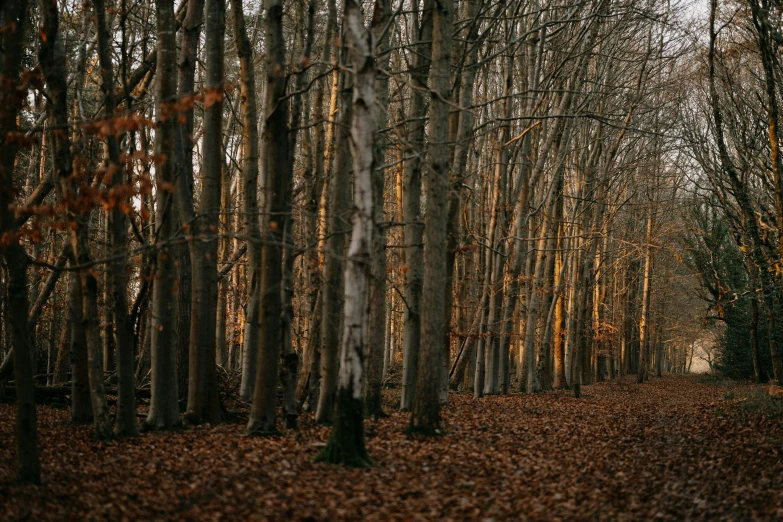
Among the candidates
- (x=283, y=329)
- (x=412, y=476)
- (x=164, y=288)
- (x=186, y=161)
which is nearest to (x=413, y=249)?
(x=283, y=329)

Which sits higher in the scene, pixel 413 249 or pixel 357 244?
pixel 413 249

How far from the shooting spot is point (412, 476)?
27.2ft

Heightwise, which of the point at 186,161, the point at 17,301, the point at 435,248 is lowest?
the point at 17,301

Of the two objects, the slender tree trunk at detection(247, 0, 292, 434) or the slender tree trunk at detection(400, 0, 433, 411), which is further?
the slender tree trunk at detection(400, 0, 433, 411)

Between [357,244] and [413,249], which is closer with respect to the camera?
[357,244]

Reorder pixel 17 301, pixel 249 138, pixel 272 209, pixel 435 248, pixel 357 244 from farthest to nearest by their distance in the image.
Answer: pixel 249 138 → pixel 435 248 → pixel 272 209 → pixel 357 244 → pixel 17 301

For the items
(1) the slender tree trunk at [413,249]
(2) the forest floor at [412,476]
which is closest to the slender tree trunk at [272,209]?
(2) the forest floor at [412,476]

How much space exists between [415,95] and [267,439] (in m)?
8.08

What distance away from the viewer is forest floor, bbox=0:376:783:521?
688 cm

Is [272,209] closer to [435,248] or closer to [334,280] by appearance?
[334,280]

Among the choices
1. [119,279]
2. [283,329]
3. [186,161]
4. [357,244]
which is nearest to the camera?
[357,244]

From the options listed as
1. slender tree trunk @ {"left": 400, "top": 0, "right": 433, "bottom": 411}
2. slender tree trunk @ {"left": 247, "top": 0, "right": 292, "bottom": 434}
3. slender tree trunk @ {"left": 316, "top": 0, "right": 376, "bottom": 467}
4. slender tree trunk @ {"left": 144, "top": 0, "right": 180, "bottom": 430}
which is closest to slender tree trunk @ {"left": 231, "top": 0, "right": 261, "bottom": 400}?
slender tree trunk @ {"left": 144, "top": 0, "right": 180, "bottom": 430}

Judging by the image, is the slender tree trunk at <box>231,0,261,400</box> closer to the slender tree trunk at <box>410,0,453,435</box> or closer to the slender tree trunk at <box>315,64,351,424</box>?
the slender tree trunk at <box>315,64,351,424</box>

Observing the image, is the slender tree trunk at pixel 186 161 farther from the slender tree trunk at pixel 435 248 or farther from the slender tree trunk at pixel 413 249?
the slender tree trunk at pixel 413 249
